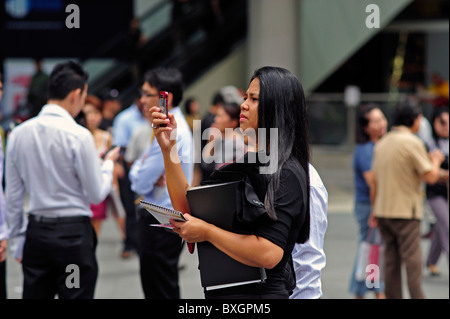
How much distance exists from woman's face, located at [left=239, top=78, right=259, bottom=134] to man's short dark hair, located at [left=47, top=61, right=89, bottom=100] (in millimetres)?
1890

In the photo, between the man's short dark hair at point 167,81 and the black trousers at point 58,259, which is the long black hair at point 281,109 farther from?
the man's short dark hair at point 167,81

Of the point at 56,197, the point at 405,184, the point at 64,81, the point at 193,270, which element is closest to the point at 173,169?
the point at 56,197

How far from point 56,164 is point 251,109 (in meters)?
1.86

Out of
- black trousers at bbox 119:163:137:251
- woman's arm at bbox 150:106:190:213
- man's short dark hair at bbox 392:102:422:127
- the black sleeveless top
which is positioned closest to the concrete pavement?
black trousers at bbox 119:163:137:251

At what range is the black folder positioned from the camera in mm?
2744

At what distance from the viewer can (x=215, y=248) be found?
9.26ft

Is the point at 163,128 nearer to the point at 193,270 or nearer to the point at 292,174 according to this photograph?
the point at 292,174

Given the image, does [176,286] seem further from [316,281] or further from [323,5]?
[323,5]

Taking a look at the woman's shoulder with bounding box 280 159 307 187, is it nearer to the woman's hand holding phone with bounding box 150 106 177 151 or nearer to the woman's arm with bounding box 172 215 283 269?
the woman's arm with bounding box 172 215 283 269

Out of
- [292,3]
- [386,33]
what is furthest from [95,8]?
[386,33]

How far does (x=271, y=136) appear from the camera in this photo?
279cm

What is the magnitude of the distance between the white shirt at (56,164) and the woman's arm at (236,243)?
164 centimetres

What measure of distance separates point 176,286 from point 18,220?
122cm

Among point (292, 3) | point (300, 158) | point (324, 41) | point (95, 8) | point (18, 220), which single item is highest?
point (95, 8)
